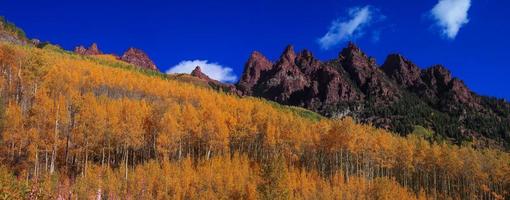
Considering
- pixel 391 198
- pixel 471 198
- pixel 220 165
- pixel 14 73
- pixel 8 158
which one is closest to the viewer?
pixel 8 158

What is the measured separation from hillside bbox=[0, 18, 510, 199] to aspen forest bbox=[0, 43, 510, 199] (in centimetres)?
21

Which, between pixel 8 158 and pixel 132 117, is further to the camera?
pixel 132 117

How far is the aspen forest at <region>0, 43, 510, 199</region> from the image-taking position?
66.8m

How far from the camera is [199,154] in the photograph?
8631cm

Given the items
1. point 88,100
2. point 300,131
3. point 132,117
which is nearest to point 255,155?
point 300,131

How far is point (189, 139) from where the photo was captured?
88750mm

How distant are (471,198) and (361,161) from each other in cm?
2153

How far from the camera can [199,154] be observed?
8631 cm

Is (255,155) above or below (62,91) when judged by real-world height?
below

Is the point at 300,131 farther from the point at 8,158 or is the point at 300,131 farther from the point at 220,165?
the point at 8,158

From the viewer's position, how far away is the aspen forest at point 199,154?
219 feet

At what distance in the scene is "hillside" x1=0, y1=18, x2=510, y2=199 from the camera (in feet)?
219

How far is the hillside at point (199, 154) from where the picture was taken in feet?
219

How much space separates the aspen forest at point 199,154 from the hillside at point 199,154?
0.21m
